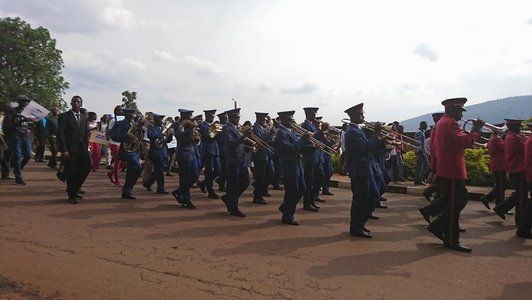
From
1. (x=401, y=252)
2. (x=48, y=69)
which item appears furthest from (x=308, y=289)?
(x=48, y=69)

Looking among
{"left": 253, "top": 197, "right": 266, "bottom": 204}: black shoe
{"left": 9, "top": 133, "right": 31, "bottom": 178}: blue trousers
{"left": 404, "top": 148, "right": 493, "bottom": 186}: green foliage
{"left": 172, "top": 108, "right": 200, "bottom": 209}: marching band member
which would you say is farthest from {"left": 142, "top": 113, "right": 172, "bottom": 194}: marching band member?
{"left": 404, "top": 148, "right": 493, "bottom": 186}: green foliage

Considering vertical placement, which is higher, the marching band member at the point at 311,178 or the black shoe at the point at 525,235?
the marching band member at the point at 311,178

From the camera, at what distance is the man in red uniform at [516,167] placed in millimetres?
7516

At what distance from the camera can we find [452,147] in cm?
609

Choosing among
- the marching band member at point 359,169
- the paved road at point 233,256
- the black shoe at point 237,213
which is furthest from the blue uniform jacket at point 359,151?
the black shoe at point 237,213

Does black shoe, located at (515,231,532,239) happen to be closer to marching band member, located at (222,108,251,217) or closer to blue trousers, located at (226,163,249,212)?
marching band member, located at (222,108,251,217)

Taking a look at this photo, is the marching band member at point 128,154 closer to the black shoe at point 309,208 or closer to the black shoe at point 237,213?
the black shoe at point 237,213

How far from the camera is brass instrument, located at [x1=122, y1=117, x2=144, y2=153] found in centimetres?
906

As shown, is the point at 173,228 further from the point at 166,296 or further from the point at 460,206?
the point at 460,206

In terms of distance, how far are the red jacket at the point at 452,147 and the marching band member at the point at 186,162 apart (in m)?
4.47

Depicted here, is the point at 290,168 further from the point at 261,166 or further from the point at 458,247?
the point at 458,247

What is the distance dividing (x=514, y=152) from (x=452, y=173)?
2.56 metres

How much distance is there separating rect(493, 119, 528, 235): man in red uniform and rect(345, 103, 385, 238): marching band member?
2713 millimetres

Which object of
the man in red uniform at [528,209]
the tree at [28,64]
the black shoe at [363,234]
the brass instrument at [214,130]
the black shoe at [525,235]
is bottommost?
the black shoe at [363,234]
